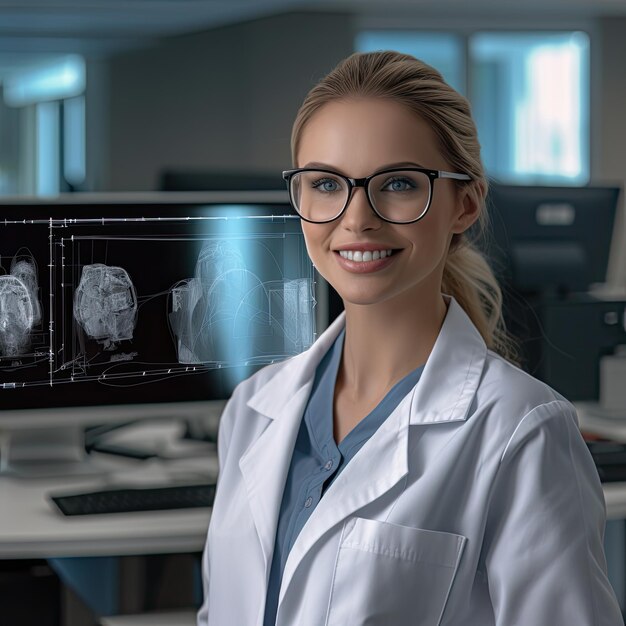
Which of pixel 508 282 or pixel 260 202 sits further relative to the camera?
pixel 508 282

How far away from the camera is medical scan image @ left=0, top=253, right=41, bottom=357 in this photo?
4.68 feet

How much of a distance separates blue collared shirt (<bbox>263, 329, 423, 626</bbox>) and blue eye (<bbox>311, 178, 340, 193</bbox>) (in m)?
0.24

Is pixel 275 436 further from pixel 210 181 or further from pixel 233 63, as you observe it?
pixel 233 63

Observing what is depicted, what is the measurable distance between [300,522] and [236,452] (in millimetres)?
201

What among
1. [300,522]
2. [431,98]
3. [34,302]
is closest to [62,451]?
[34,302]

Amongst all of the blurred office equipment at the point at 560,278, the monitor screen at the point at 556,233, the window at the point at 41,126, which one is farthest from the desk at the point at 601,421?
the window at the point at 41,126

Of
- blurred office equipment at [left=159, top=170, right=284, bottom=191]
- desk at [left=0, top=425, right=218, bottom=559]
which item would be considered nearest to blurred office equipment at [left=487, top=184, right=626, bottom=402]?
blurred office equipment at [left=159, top=170, right=284, bottom=191]

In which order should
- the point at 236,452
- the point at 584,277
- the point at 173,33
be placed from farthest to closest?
the point at 173,33 < the point at 584,277 < the point at 236,452

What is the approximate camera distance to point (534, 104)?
700 cm

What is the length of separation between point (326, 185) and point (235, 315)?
0.40m

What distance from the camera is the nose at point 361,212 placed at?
105 cm

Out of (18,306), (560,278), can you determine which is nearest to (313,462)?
(18,306)

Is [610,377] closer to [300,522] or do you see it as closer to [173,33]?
[300,522]

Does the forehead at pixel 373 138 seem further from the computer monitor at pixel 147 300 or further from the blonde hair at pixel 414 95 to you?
the computer monitor at pixel 147 300
